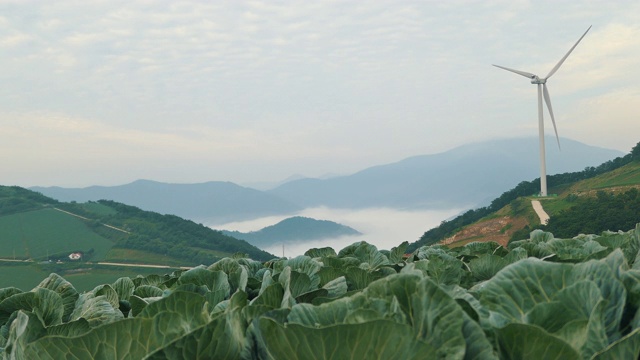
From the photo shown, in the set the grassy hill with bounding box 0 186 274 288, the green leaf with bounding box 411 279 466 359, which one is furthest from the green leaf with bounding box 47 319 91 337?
the grassy hill with bounding box 0 186 274 288

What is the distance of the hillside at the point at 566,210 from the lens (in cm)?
8350

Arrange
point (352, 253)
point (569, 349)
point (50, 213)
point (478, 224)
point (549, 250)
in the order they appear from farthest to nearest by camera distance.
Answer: point (50, 213)
point (478, 224)
point (352, 253)
point (549, 250)
point (569, 349)

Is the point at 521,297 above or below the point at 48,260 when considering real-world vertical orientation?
above

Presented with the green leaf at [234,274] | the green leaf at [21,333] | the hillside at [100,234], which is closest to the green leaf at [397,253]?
the green leaf at [234,274]

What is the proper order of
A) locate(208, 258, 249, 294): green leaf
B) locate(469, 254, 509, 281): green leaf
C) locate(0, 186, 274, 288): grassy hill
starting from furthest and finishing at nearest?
locate(0, 186, 274, 288): grassy hill < locate(469, 254, 509, 281): green leaf < locate(208, 258, 249, 294): green leaf

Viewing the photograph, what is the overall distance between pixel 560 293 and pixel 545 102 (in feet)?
212

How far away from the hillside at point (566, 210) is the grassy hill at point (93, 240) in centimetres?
4682

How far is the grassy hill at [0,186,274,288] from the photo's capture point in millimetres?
136625

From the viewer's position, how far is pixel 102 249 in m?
150

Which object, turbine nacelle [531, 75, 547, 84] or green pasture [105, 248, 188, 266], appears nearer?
turbine nacelle [531, 75, 547, 84]

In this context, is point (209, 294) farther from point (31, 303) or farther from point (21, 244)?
point (21, 244)

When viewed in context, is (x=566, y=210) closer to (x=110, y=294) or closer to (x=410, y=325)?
(x=110, y=294)

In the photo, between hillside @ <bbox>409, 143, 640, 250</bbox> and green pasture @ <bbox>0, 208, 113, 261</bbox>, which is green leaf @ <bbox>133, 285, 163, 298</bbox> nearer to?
hillside @ <bbox>409, 143, 640, 250</bbox>

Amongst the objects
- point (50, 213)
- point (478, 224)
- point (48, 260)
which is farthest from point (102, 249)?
point (478, 224)
